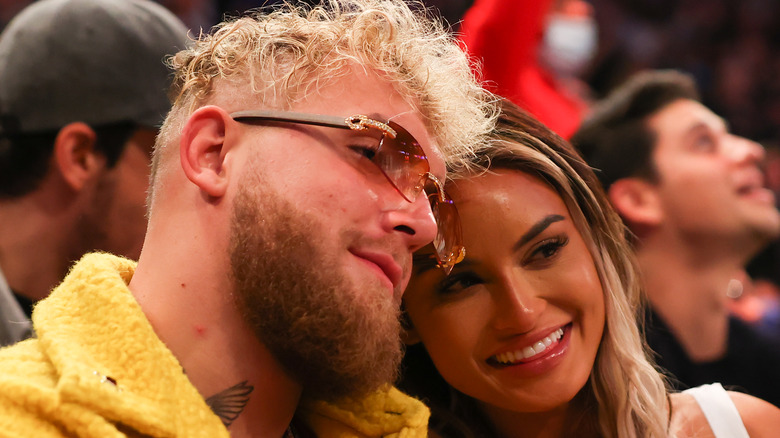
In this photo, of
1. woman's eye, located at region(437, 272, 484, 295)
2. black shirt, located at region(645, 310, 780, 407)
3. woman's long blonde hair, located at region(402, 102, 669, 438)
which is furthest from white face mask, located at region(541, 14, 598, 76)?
woman's eye, located at region(437, 272, 484, 295)

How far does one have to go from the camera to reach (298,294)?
1.41 metres

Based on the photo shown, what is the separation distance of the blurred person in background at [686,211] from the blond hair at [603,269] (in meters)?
1.14

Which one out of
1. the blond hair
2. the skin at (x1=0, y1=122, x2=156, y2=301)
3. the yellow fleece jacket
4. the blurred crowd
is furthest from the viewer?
the blurred crowd

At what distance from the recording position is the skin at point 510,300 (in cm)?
177

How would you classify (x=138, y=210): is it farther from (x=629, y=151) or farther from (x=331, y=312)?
(x=629, y=151)

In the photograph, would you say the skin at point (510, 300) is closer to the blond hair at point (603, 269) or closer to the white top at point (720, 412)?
the blond hair at point (603, 269)

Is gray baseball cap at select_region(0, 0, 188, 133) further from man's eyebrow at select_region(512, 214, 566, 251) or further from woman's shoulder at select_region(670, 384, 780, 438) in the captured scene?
woman's shoulder at select_region(670, 384, 780, 438)

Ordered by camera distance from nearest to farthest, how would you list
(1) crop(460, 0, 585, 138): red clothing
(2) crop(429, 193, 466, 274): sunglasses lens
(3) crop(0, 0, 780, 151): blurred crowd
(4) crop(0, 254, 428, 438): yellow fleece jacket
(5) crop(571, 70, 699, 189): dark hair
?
(4) crop(0, 254, 428, 438): yellow fleece jacket
(2) crop(429, 193, 466, 274): sunglasses lens
(1) crop(460, 0, 585, 138): red clothing
(5) crop(571, 70, 699, 189): dark hair
(3) crop(0, 0, 780, 151): blurred crowd

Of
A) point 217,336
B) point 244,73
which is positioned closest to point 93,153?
point 244,73

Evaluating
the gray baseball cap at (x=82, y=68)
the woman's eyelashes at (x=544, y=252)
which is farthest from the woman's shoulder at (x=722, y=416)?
the gray baseball cap at (x=82, y=68)

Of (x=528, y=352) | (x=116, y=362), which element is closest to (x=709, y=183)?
(x=528, y=352)

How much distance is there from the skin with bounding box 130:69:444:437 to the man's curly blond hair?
0.16ft

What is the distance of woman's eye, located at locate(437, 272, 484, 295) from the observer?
178 cm

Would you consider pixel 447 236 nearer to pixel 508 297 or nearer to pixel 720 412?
pixel 508 297
